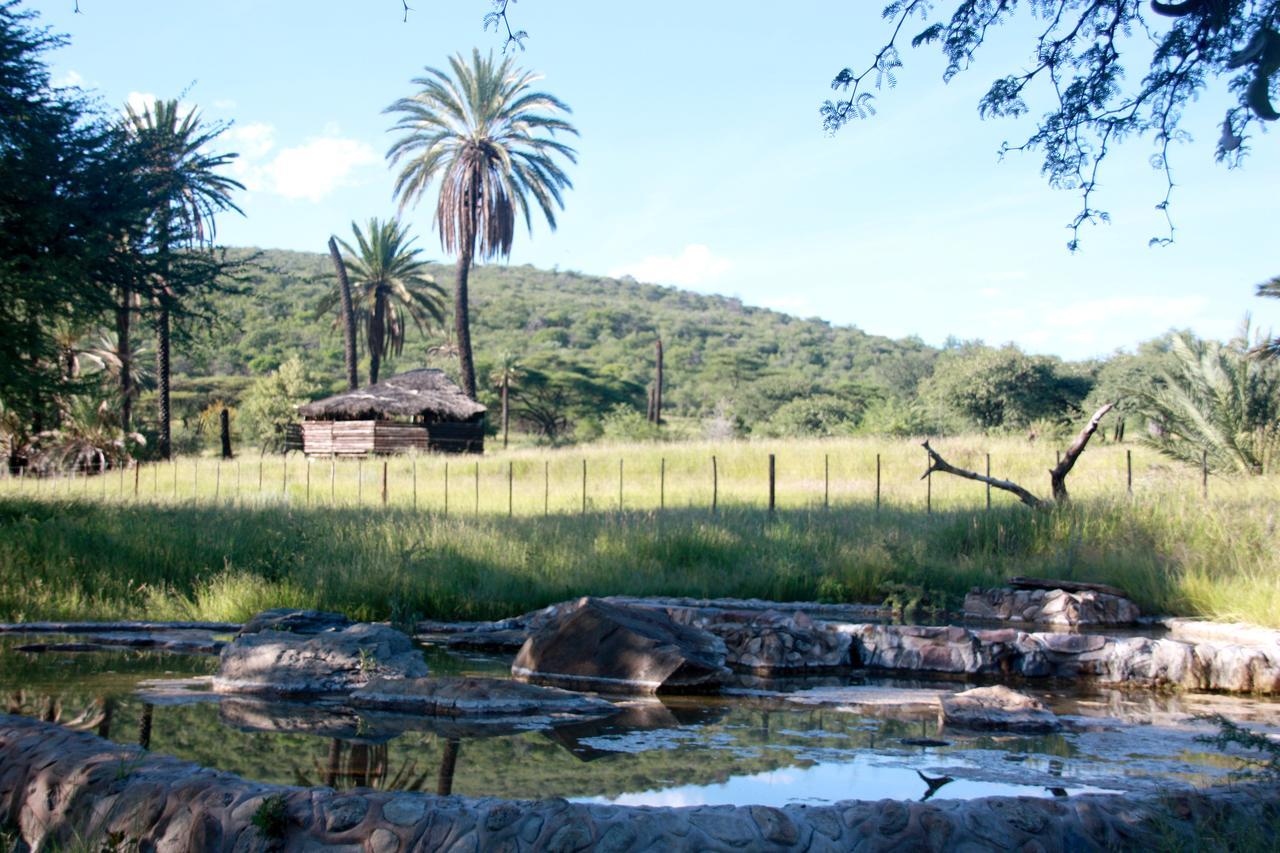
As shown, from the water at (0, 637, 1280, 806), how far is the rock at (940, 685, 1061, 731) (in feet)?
0.49

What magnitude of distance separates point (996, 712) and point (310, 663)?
4712 millimetres

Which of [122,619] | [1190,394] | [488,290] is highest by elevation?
[488,290]

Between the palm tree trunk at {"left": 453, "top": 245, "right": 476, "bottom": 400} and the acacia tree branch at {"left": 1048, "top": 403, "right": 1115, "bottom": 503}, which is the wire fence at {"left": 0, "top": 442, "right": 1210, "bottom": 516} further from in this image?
the palm tree trunk at {"left": 453, "top": 245, "right": 476, "bottom": 400}

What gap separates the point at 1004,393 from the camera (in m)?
53.5

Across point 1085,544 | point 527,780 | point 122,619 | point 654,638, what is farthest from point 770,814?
point 1085,544

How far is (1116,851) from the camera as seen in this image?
417 centimetres

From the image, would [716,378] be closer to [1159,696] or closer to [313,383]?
[313,383]

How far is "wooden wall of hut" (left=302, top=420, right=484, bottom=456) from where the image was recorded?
4447 cm

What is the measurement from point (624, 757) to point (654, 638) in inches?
103

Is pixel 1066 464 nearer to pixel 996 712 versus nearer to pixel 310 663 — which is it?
pixel 996 712

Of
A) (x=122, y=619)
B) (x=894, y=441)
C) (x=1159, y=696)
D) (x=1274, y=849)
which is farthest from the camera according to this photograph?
(x=894, y=441)

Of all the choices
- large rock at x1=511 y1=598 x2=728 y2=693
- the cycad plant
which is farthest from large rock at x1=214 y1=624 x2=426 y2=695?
the cycad plant

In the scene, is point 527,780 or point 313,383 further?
point 313,383

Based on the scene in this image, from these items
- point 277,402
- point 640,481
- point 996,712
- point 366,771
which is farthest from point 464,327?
point 366,771
